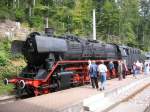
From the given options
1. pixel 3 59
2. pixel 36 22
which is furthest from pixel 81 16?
pixel 3 59

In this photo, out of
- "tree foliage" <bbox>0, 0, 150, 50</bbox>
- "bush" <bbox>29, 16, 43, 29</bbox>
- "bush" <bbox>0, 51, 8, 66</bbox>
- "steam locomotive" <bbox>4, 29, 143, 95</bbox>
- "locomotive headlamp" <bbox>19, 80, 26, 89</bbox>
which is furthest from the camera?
"tree foliage" <bbox>0, 0, 150, 50</bbox>

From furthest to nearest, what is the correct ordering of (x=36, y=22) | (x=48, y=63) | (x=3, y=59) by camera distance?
(x=36, y=22) < (x=3, y=59) < (x=48, y=63)

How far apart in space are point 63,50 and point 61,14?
127 feet

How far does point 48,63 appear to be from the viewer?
2003cm

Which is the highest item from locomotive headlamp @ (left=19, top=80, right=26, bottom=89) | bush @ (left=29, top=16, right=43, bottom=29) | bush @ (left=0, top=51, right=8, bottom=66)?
bush @ (left=29, top=16, right=43, bottom=29)

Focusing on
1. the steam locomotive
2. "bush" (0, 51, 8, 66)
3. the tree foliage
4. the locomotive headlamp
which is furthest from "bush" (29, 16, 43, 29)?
the locomotive headlamp

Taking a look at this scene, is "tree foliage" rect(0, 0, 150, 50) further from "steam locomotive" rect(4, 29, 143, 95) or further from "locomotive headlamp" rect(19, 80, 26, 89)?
"locomotive headlamp" rect(19, 80, 26, 89)

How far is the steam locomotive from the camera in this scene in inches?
765

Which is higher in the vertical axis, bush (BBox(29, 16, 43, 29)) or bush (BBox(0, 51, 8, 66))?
bush (BBox(29, 16, 43, 29))

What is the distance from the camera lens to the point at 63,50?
70.9 feet

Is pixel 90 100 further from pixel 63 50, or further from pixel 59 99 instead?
pixel 63 50

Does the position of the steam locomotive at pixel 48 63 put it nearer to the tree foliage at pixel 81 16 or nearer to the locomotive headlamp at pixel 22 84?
the locomotive headlamp at pixel 22 84

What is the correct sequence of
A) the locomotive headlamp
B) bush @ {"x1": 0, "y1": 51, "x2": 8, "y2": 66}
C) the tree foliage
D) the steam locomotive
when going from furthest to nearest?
the tree foliage, bush @ {"x1": 0, "y1": 51, "x2": 8, "y2": 66}, the steam locomotive, the locomotive headlamp

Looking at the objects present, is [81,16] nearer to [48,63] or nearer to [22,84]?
[48,63]
